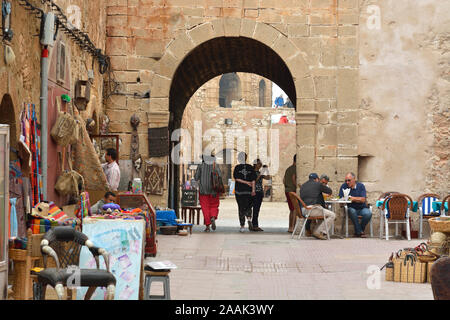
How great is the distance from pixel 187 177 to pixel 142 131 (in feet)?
57.4

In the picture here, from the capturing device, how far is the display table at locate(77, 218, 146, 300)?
529 cm

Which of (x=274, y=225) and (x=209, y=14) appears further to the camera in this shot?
(x=274, y=225)

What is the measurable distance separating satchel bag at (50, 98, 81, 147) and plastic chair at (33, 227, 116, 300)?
3.23 metres

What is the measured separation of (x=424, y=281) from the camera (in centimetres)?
707

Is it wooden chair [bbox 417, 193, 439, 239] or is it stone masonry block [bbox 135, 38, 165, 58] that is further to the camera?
stone masonry block [bbox 135, 38, 165, 58]

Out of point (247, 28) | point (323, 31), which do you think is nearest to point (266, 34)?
point (247, 28)

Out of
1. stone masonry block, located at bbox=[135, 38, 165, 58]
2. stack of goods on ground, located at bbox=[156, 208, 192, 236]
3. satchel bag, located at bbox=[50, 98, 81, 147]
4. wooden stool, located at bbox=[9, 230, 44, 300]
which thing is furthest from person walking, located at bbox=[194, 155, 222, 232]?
wooden stool, located at bbox=[9, 230, 44, 300]

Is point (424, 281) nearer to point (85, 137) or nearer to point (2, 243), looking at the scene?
point (2, 243)

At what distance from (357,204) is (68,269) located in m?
7.86

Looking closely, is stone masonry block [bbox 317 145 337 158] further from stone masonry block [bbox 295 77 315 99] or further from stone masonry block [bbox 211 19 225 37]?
stone masonry block [bbox 211 19 225 37]

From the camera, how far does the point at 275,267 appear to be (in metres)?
8.23

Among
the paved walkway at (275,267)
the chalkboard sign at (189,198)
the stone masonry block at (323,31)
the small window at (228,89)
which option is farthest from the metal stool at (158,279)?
the small window at (228,89)

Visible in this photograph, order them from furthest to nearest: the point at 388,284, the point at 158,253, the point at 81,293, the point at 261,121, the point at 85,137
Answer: the point at 261,121, the point at 85,137, the point at 158,253, the point at 388,284, the point at 81,293

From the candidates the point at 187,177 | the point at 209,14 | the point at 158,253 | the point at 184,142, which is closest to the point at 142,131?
the point at 209,14
